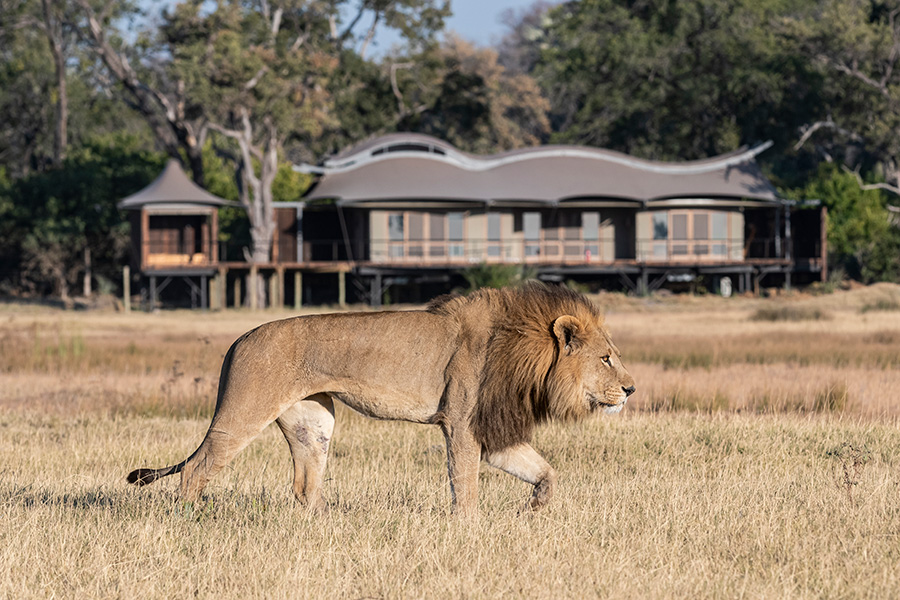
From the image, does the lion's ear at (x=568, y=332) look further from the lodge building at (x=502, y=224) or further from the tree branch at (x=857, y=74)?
the tree branch at (x=857, y=74)

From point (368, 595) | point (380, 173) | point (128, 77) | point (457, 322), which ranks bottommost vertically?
point (368, 595)

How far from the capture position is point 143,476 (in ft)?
25.0

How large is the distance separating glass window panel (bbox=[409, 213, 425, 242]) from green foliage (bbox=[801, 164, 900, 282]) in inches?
633

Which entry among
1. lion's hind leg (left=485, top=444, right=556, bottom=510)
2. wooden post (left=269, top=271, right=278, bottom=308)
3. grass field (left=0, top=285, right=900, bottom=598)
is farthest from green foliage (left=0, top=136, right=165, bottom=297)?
lion's hind leg (left=485, top=444, right=556, bottom=510)

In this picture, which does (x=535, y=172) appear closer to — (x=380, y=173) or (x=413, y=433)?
(x=380, y=173)

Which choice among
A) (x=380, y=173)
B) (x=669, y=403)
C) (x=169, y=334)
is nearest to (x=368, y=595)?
(x=669, y=403)

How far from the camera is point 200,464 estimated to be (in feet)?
24.4

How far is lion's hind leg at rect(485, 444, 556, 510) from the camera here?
23.9 ft

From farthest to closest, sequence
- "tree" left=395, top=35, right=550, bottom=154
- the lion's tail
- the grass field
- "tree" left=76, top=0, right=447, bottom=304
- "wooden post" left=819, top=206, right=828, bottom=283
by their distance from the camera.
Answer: "tree" left=395, top=35, right=550, bottom=154, "wooden post" left=819, top=206, right=828, bottom=283, "tree" left=76, top=0, right=447, bottom=304, the lion's tail, the grass field

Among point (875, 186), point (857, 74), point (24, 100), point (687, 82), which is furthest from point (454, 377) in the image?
point (24, 100)

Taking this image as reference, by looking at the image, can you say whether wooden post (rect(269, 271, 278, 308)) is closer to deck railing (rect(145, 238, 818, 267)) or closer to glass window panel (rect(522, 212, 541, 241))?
deck railing (rect(145, 238, 818, 267))

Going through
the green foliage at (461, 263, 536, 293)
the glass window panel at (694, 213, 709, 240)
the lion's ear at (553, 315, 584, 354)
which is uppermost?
the glass window panel at (694, 213, 709, 240)

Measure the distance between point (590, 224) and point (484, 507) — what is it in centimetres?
3932

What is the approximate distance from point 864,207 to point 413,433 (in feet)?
136
